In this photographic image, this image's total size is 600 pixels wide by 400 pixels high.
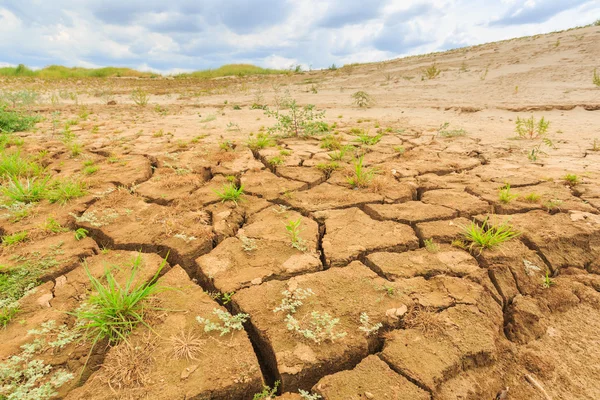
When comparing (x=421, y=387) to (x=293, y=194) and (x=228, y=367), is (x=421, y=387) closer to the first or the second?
(x=228, y=367)

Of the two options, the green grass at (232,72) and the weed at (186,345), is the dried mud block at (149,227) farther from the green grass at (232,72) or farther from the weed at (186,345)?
the green grass at (232,72)

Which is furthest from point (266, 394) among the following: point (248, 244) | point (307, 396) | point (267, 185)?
point (267, 185)

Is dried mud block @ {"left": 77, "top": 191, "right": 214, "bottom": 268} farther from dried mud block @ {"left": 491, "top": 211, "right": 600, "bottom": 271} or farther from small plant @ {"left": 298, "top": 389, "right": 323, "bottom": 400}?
dried mud block @ {"left": 491, "top": 211, "right": 600, "bottom": 271}

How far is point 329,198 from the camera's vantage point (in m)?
2.73

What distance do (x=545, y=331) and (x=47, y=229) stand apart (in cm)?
287

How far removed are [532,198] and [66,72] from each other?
20034mm

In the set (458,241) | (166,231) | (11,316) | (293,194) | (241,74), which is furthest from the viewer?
(241,74)

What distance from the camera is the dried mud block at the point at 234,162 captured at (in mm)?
3312

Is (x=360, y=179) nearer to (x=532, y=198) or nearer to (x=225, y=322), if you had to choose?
(x=532, y=198)

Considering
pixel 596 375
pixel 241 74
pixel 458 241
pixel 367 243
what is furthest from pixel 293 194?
pixel 241 74

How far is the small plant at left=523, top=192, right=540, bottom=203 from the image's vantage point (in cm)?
254

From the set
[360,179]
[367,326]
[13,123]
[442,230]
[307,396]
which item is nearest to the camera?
[307,396]

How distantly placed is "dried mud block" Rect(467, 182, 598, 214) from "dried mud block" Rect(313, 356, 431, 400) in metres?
1.69

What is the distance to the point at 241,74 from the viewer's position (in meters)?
15.3
